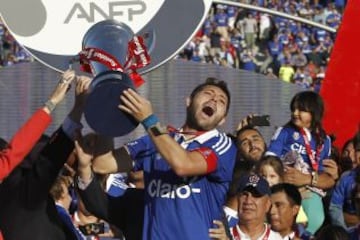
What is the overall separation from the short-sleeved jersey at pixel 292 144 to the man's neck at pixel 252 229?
2.54 m

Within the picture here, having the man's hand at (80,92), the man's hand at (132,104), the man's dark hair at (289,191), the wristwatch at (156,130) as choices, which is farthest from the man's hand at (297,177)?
the man's hand at (132,104)

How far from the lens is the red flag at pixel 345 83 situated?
404 inches

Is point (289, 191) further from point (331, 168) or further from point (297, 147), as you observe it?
point (297, 147)

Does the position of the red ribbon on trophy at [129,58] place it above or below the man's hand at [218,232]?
above

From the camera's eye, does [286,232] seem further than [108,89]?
Yes

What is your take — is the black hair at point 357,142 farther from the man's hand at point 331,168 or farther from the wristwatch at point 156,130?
the wristwatch at point 156,130

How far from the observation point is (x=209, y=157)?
568 cm

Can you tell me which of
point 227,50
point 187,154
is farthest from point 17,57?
point 187,154

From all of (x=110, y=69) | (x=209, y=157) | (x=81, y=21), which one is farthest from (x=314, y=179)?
(x=110, y=69)

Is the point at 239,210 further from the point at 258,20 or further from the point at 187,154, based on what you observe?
the point at 258,20

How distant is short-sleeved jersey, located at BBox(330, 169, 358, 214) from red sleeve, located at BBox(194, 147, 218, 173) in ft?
8.60

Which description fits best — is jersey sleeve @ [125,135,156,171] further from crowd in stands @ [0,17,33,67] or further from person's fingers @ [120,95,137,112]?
crowd in stands @ [0,17,33,67]

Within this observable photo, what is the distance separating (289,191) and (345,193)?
3.92ft

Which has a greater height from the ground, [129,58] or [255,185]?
[129,58]
